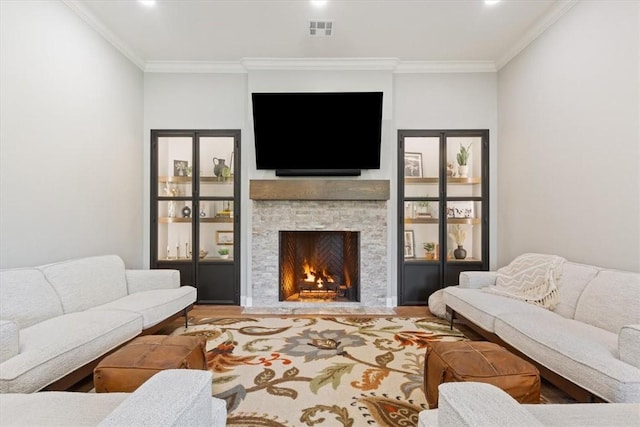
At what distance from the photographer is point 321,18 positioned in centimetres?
347

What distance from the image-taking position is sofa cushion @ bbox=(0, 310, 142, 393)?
5.51 feet

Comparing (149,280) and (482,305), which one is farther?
(149,280)

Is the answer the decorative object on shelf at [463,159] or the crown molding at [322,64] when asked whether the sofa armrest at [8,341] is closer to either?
the crown molding at [322,64]

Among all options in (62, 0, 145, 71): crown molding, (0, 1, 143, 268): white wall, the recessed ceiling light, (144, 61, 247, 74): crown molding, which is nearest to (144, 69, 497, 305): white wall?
(144, 61, 247, 74): crown molding

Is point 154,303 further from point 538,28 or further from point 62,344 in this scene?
point 538,28

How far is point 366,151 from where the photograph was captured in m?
4.37

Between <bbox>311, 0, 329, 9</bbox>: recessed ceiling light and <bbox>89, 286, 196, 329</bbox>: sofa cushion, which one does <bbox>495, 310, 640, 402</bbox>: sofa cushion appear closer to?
<bbox>89, 286, 196, 329</bbox>: sofa cushion

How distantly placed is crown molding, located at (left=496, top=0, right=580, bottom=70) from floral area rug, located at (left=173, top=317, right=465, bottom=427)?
10.9 feet

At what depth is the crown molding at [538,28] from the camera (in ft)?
10.3

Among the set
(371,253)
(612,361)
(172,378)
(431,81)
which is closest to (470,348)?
(612,361)

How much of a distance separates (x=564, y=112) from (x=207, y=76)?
4.24m

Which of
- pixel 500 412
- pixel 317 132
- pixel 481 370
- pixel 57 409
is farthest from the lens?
pixel 317 132

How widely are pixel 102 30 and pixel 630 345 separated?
17.0ft

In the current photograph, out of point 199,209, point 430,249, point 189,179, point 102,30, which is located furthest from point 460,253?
point 102,30
